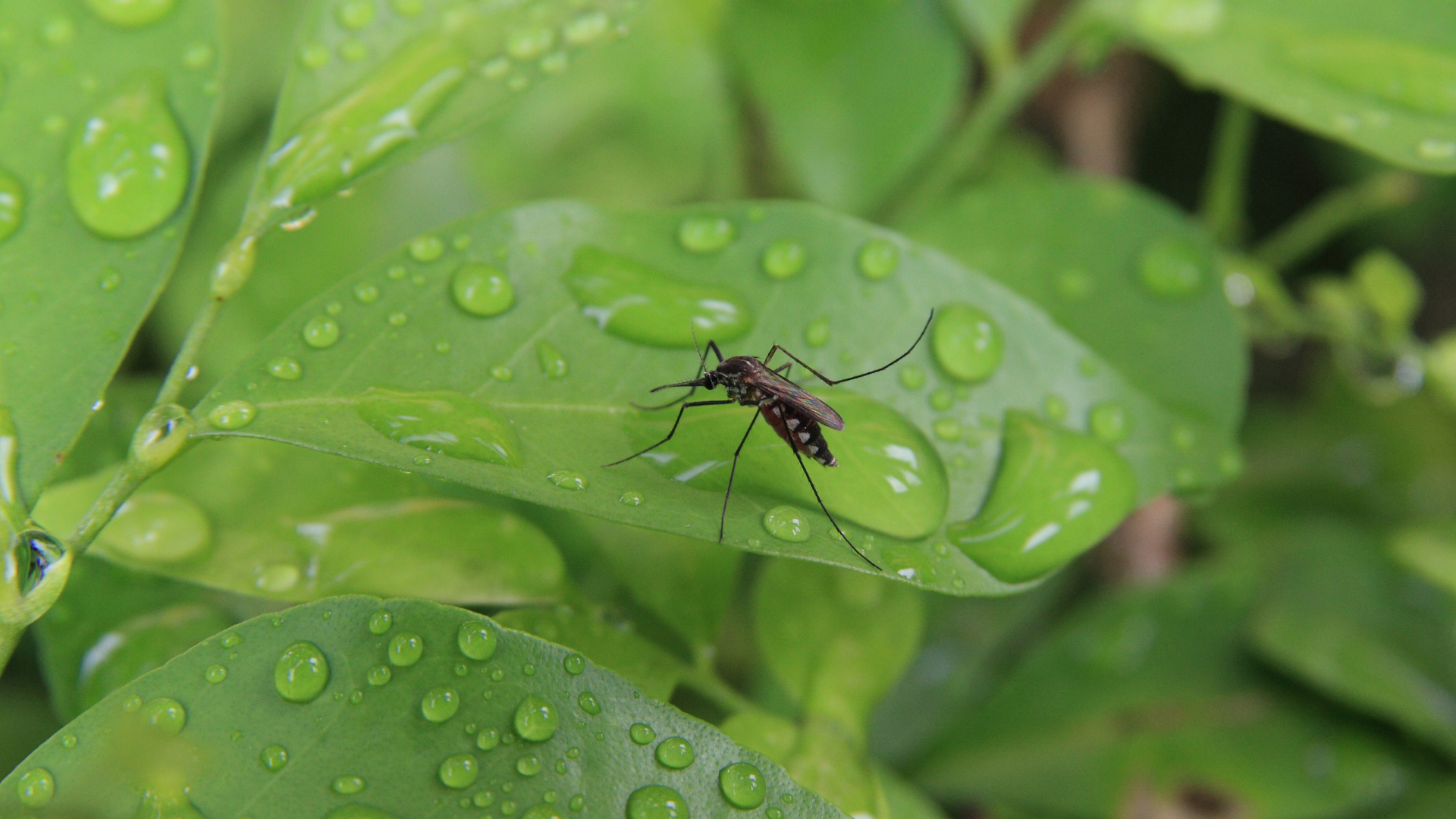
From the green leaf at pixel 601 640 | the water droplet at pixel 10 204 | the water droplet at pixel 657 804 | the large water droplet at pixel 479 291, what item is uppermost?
the water droplet at pixel 10 204

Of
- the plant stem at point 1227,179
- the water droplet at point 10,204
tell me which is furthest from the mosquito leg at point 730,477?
the plant stem at point 1227,179

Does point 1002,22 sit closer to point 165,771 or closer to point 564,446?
point 564,446

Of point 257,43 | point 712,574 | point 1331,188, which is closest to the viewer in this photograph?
point 712,574

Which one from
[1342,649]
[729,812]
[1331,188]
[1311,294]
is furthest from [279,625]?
[1331,188]

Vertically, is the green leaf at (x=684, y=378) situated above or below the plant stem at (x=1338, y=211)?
above

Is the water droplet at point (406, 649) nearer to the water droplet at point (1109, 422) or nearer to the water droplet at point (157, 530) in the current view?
the water droplet at point (157, 530)
